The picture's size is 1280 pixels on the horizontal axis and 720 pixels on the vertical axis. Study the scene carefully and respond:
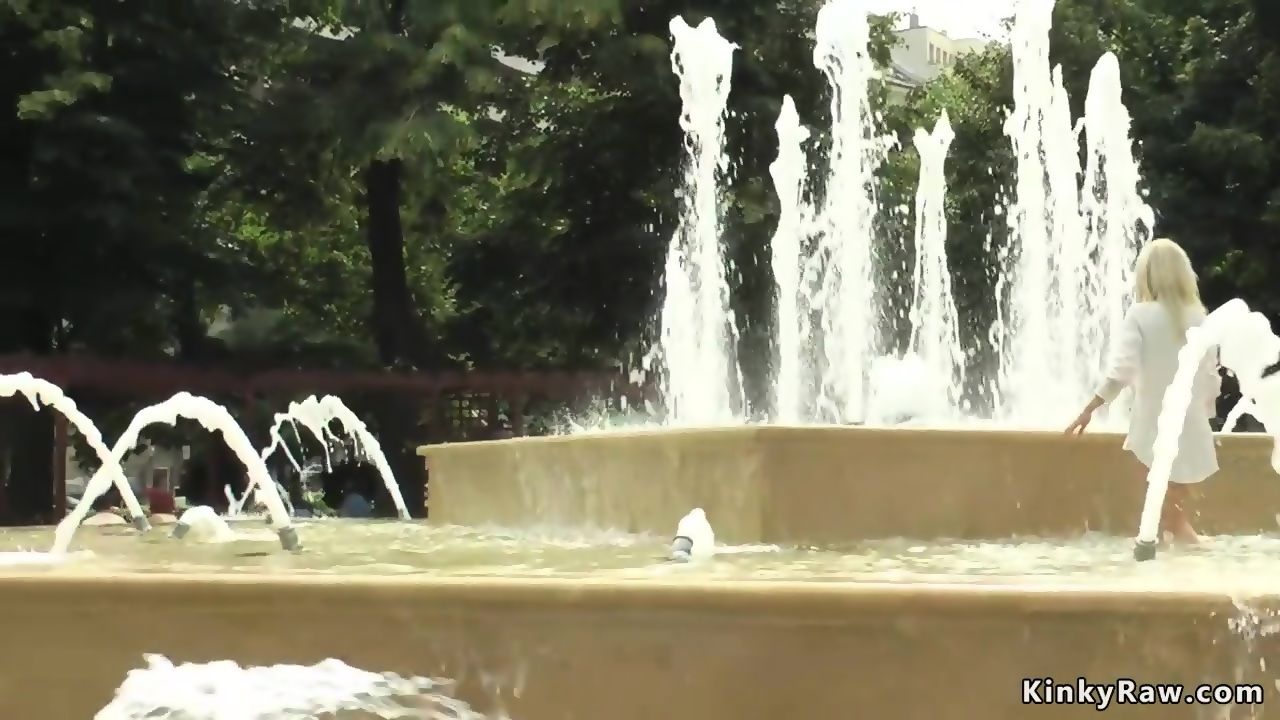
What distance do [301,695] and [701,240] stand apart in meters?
15.1

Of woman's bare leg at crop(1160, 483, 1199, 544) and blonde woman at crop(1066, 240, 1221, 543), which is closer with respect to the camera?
blonde woman at crop(1066, 240, 1221, 543)

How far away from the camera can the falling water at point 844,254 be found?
13.7 meters

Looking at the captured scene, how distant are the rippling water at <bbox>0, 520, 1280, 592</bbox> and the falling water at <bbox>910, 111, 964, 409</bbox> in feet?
27.1

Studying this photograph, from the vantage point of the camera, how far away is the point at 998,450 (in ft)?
21.0

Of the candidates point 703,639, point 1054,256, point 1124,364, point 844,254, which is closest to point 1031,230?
point 1054,256

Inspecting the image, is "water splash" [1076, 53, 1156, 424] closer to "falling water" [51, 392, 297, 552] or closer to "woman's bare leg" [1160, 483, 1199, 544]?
"woman's bare leg" [1160, 483, 1199, 544]

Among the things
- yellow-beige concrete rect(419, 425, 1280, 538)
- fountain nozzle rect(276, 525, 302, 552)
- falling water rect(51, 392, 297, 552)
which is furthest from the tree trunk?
fountain nozzle rect(276, 525, 302, 552)

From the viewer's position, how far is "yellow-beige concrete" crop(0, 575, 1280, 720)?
3.23 m

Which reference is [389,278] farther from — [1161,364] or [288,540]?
[1161,364]

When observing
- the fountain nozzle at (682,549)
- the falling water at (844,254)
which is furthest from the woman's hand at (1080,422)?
the falling water at (844,254)

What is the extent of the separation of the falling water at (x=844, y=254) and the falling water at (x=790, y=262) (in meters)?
0.28

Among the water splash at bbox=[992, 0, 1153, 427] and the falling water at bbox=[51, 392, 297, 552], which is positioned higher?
the water splash at bbox=[992, 0, 1153, 427]

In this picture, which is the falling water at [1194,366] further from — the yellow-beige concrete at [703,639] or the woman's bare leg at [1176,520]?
the yellow-beige concrete at [703,639]

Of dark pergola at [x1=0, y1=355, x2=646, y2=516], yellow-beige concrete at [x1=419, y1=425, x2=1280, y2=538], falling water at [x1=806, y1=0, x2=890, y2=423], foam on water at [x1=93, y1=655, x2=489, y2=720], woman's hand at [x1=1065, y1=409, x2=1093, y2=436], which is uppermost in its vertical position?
falling water at [x1=806, y1=0, x2=890, y2=423]
